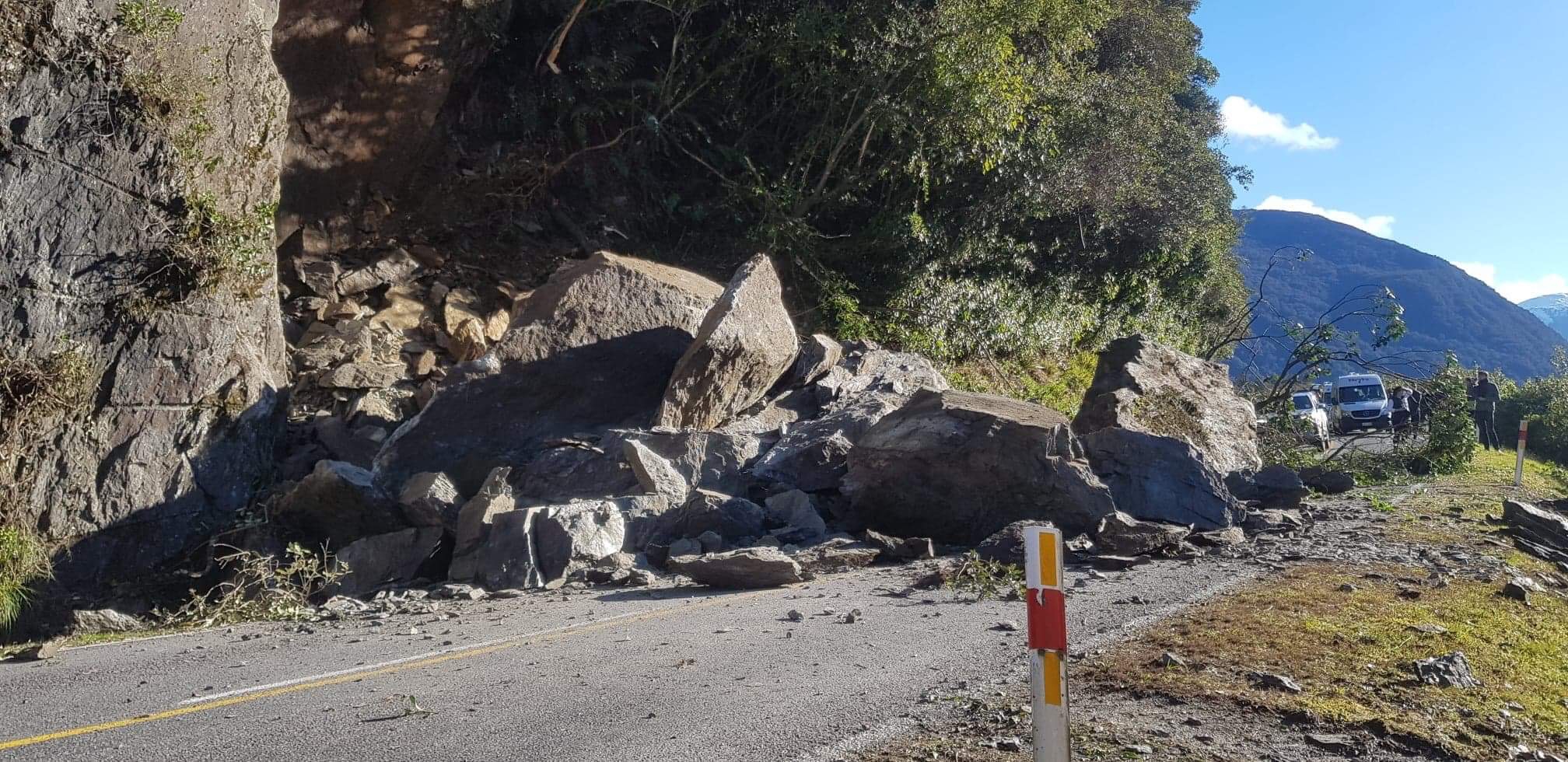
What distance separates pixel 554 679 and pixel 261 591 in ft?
14.5

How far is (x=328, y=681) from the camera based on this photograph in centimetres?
565

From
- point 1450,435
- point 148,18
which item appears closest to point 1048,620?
point 148,18

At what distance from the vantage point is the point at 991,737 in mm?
4555

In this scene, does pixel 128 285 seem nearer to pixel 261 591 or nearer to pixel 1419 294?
pixel 261 591

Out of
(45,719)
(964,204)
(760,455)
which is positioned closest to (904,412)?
(760,455)

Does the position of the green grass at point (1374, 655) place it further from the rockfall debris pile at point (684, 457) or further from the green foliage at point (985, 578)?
the rockfall debris pile at point (684, 457)

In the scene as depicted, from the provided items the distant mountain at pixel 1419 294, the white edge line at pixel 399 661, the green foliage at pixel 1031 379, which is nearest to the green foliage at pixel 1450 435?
the green foliage at pixel 1031 379

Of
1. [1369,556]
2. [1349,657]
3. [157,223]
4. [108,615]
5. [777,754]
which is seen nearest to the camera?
[777,754]

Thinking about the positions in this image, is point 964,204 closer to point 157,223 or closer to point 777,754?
point 157,223

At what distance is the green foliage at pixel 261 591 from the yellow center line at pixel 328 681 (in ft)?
7.60

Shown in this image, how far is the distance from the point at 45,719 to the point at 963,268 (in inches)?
672

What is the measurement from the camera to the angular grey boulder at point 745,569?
8469 millimetres

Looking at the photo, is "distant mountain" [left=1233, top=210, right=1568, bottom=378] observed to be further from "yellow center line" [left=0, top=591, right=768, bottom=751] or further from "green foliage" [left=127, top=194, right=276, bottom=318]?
"yellow center line" [left=0, top=591, right=768, bottom=751]

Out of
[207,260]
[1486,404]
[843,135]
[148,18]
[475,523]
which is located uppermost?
[843,135]
